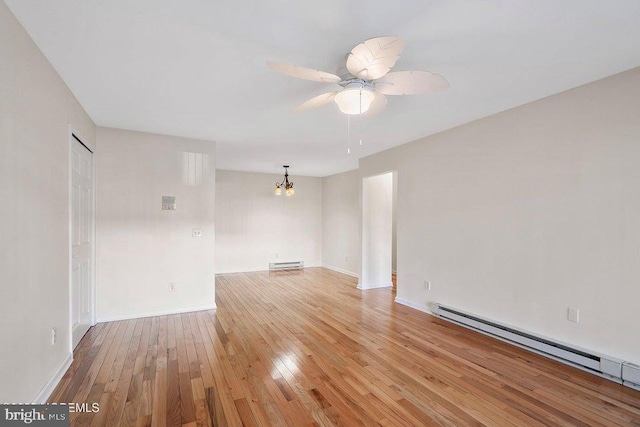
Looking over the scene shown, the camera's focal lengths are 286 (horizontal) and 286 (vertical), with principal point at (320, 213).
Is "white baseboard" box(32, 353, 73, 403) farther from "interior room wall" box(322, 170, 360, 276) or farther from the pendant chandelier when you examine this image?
"interior room wall" box(322, 170, 360, 276)

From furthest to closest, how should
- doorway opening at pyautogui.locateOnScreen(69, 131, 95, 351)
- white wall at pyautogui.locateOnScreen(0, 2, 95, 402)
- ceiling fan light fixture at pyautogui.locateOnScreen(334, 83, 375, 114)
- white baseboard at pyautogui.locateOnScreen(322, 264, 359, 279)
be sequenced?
white baseboard at pyautogui.locateOnScreen(322, 264, 359, 279), doorway opening at pyautogui.locateOnScreen(69, 131, 95, 351), ceiling fan light fixture at pyautogui.locateOnScreen(334, 83, 375, 114), white wall at pyautogui.locateOnScreen(0, 2, 95, 402)

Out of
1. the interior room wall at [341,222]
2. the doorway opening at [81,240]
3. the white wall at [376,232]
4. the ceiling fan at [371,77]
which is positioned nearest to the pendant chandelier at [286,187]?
the interior room wall at [341,222]

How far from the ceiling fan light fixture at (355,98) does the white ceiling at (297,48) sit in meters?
0.31

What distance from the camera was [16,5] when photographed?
5.20 feet

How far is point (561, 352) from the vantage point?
264cm

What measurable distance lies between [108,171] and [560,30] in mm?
4801

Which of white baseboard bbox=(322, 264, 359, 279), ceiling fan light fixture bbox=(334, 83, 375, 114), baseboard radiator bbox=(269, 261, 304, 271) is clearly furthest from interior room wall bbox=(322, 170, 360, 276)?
ceiling fan light fixture bbox=(334, 83, 375, 114)

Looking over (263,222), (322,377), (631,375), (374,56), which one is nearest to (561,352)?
(631,375)

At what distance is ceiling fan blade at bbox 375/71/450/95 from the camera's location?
5.62 ft

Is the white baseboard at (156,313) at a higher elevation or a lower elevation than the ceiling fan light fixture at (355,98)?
lower

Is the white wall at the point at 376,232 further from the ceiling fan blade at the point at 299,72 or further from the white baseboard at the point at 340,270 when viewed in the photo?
the ceiling fan blade at the point at 299,72

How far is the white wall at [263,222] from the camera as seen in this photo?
23.4ft

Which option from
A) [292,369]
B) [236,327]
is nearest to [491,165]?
[292,369]

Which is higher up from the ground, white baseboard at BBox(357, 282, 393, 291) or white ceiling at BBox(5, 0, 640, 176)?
white ceiling at BBox(5, 0, 640, 176)
